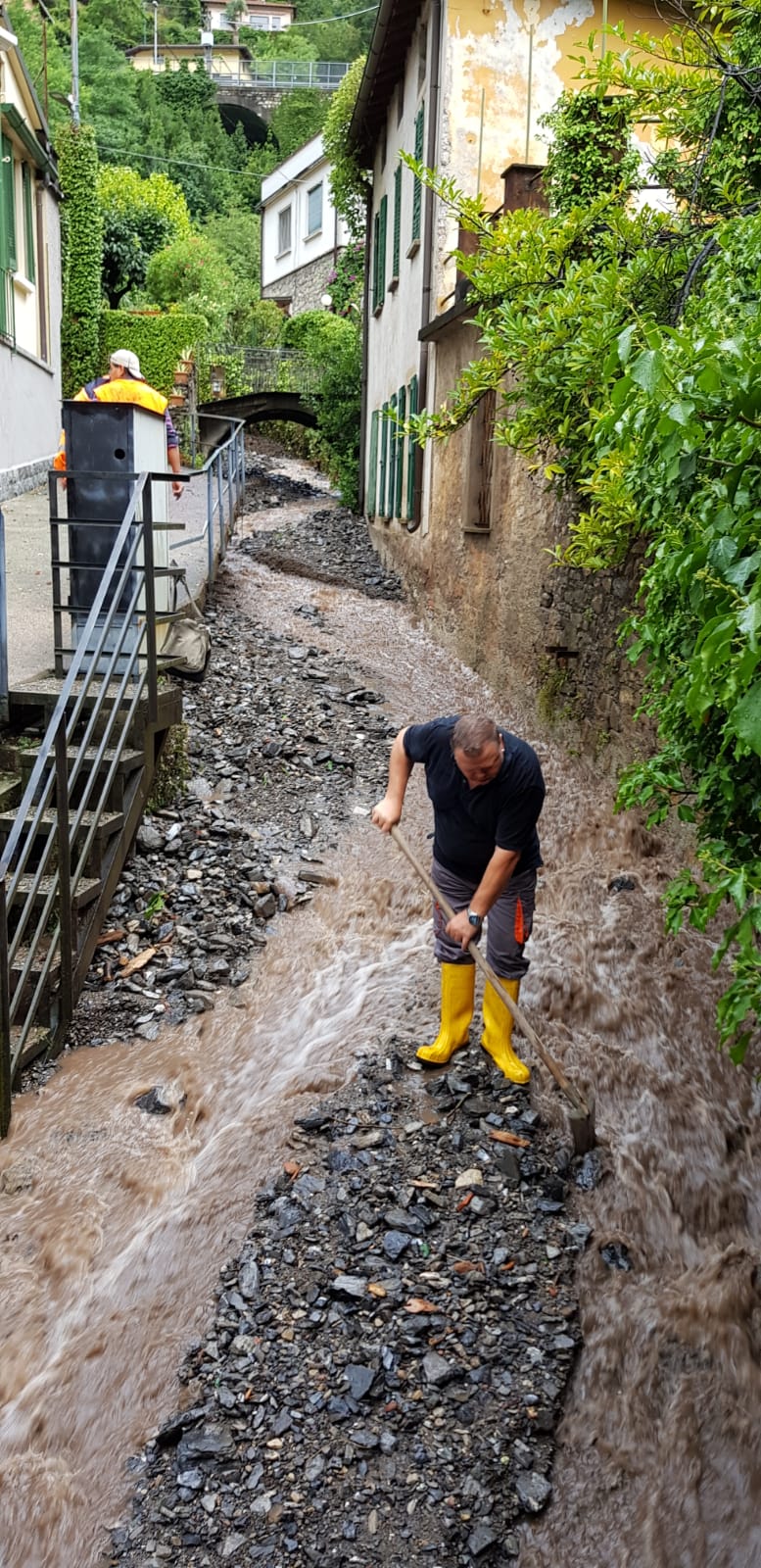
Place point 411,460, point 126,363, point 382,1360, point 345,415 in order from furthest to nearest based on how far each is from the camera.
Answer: point 345,415
point 411,460
point 126,363
point 382,1360

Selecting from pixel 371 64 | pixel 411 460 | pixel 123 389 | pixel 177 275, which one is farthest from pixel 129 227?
pixel 123 389

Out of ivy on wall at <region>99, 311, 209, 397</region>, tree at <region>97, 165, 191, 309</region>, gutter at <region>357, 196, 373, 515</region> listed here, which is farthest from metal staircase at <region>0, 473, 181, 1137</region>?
tree at <region>97, 165, 191, 309</region>

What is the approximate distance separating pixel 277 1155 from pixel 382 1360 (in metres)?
1.29

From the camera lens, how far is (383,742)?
10.2 metres

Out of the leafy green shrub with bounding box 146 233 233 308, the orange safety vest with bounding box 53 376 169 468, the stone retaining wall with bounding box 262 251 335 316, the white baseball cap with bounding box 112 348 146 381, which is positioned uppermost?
the stone retaining wall with bounding box 262 251 335 316

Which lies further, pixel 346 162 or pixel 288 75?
pixel 288 75

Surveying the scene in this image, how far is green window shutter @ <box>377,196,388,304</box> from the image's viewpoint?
59.8 feet

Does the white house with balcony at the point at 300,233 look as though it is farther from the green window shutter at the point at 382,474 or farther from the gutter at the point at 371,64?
the green window shutter at the point at 382,474

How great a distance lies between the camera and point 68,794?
5.85 metres

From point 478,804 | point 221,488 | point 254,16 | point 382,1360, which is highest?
point 254,16

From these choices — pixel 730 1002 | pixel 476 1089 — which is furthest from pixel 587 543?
pixel 730 1002

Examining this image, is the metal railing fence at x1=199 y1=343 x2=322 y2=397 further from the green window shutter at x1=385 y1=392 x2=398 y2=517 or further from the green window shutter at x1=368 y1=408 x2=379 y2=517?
the green window shutter at x1=385 y1=392 x2=398 y2=517

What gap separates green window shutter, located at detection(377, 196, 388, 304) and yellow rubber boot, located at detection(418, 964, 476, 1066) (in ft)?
49.7

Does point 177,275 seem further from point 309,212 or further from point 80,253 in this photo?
point 309,212
